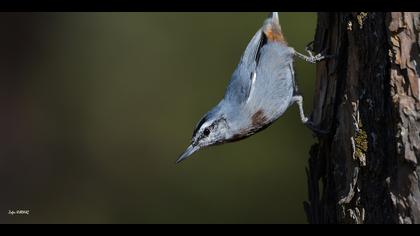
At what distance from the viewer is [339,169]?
3.74 m

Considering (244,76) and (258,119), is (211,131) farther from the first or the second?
(244,76)

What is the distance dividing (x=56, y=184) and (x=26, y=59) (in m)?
1.75

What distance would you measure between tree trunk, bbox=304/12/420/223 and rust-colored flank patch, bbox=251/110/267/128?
47cm

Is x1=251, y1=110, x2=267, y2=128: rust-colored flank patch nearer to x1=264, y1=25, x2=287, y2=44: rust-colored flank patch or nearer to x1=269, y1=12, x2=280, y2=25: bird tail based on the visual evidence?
x1=264, y1=25, x2=287, y2=44: rust-colored flank patch

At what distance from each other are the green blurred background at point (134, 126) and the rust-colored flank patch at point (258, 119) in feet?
5.48

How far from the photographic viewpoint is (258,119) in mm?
4465

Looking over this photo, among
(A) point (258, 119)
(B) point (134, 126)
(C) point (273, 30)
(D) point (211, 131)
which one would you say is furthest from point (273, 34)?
(B) point (134, 126)

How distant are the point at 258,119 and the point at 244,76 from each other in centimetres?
36

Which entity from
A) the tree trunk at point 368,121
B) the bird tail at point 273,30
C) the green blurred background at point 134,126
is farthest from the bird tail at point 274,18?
the green blurred background at point 134,126

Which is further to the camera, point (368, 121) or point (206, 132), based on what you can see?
point (206, 132)

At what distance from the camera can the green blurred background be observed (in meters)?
6.52

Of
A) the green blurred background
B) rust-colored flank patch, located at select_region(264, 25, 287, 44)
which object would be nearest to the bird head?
rust-colored flank patch, located at select_region(264, 25, 287, 44)

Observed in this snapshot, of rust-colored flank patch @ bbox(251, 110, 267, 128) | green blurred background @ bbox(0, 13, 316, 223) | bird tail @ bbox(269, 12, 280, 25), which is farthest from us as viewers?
green blurred background @ bbox(0, 13, 316, 223)

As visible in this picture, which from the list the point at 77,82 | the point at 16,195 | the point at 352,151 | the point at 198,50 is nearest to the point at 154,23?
the point at 198,50
